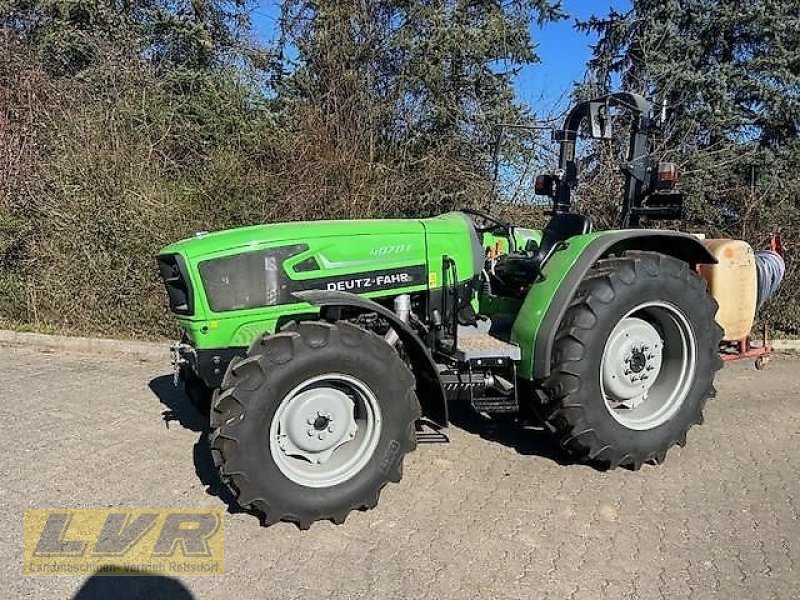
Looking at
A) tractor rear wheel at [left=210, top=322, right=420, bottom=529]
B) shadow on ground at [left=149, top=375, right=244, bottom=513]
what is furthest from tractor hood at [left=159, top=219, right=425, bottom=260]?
shadow on ground at [left=149, top=375, right=244, bottom=513]

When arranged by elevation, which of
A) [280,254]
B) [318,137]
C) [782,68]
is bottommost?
[280,254]

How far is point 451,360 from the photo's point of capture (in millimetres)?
4184

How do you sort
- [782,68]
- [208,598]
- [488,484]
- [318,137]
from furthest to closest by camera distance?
[782,68], [318,137], [488,484], [208,598]

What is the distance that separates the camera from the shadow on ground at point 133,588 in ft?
9.64

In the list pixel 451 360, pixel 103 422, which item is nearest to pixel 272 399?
pixel 451 360

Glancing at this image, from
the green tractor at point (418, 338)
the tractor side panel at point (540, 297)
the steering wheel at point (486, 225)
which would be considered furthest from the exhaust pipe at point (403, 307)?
the steering wheel at point (486, 225)

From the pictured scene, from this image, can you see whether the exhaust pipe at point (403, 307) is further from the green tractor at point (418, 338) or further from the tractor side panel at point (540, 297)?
the tractor side panel at point (540, 297)

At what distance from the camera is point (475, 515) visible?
364 centimetres

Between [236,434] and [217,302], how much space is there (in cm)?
81

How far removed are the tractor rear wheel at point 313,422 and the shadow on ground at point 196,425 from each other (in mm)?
410

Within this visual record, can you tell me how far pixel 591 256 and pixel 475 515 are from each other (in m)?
1.61

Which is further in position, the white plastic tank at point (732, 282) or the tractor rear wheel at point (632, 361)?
the white plastic tank at point (732, 282)

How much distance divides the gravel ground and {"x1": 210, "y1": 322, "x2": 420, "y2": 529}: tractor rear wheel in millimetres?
193

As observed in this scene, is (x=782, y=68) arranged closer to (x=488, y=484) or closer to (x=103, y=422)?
(x=488, y=484)
